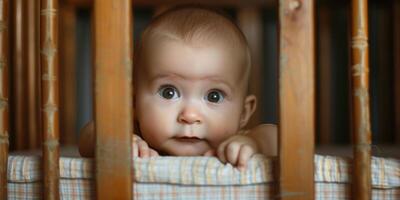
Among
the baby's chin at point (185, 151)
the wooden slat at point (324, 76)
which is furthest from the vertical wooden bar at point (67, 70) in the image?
the baby's chin at point (185, 151)

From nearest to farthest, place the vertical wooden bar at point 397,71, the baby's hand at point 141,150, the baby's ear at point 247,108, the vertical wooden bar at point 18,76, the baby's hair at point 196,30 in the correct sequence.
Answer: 1. the baby's hand at point 141,150
2. the baby's hair at point 196,30
3. the baby's ear at point 247,108
4. the vertical wooden bar at point 18,76
5. the vertical wooden bar at point 397,71

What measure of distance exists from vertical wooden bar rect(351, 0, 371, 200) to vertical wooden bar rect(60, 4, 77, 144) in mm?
1385

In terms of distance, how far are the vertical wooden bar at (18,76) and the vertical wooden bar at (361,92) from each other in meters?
1.20

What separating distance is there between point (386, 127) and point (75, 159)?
1.43 metres

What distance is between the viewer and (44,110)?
1.04m

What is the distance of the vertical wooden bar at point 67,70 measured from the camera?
2219mm

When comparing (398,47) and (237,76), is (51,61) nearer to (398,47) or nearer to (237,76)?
(237,76)

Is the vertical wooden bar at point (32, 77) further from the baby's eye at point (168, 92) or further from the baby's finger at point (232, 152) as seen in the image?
the baby's finger at point (232, 152)

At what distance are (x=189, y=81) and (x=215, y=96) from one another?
0.07m

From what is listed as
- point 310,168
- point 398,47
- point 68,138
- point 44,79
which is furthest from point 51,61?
point 398,47

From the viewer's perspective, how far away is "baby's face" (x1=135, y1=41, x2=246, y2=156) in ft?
3.96

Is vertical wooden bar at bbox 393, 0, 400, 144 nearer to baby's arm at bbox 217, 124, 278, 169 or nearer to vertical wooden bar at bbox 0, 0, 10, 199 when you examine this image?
baby's arm at bbox 217, 124, 278, 169

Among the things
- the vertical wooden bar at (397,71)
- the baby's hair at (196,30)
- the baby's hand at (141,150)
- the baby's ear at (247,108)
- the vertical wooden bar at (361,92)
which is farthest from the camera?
the vertical wooden bar at (397,71)

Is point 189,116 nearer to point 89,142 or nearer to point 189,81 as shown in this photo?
point 189,81
